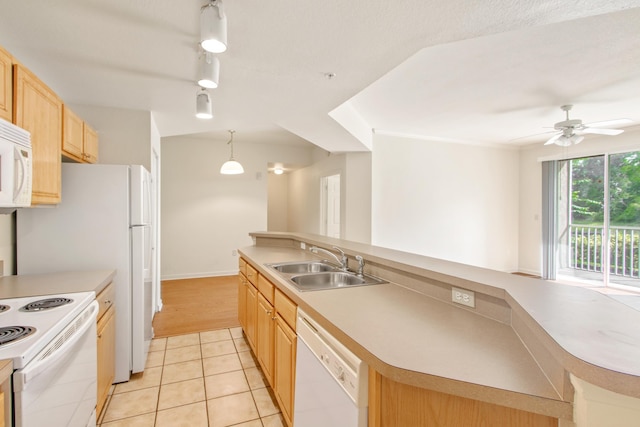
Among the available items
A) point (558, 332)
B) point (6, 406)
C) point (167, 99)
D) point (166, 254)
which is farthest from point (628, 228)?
point (166, 254)

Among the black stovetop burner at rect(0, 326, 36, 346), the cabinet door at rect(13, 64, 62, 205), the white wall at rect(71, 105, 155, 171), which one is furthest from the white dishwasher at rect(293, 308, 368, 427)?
the white wall at rect(71, 105, 155, 171)

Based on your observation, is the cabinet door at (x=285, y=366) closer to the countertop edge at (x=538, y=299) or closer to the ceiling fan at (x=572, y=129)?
the countertop edge at (x=538, y=299)

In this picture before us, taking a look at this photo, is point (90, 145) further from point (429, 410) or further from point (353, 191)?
point (353, 191)

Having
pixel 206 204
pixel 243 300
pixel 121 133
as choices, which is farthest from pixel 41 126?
pixel 206 204

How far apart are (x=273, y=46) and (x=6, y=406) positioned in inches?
80.3

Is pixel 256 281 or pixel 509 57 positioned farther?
pixel 509 57

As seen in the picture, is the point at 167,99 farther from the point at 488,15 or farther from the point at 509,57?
the point at 509,57

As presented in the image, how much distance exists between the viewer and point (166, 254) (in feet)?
18.1

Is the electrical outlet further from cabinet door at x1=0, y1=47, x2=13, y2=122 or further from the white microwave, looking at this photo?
cabinet door at x1=0, y1=47, x2=13, y2=122

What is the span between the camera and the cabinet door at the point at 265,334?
6.59 feet

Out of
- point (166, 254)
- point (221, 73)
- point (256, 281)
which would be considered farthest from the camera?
point (166, 254)

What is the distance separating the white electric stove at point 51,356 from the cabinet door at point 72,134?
1142 millimetres

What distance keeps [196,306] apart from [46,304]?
272 centimetres

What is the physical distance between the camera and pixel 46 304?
4.97ft
